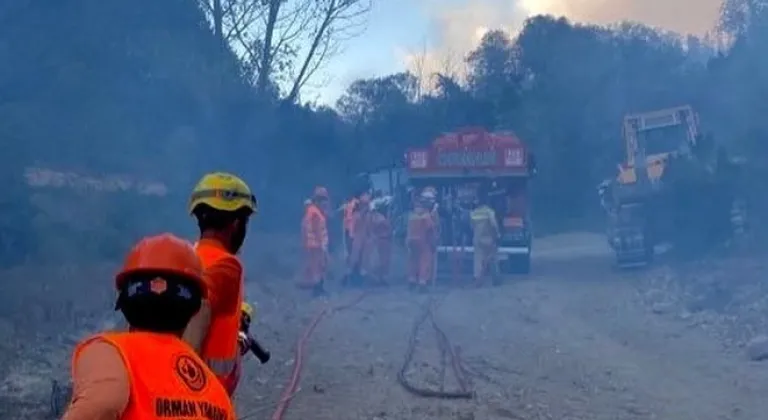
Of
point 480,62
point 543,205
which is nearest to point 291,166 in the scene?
point 543,205

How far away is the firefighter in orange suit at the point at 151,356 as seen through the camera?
2.07m

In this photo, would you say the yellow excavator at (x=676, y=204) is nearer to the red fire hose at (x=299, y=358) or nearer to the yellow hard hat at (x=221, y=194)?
the red fire hose at (x=299, y=358)

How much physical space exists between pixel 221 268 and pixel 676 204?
18.7 meters

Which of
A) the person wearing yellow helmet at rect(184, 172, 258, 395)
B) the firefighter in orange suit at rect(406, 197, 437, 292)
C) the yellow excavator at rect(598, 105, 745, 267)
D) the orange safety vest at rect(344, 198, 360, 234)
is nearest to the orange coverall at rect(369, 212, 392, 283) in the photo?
the orange safety vest at rect(344, 198, 360, 234)

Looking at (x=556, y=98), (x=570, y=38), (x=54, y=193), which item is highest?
(x=570, y=38)

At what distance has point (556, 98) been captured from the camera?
43656mm

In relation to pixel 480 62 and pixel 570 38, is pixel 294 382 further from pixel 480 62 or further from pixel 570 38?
pixel 480 62

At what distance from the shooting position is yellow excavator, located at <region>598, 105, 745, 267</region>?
21.1 meters

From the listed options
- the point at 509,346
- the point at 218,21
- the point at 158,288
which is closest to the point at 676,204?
the point at 509,346

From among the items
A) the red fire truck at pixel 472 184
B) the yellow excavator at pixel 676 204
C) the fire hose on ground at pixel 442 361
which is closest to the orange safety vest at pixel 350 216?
the red fire truck at pixel 472 184

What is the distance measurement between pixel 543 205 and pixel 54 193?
24.7 m

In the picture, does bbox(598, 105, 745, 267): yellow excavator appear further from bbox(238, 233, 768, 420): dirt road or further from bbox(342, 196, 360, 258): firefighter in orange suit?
bbox(342, 196, 360, 258): firefighter in orange suit

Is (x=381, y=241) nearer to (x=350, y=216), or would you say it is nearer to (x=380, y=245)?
(x=380, y=245)

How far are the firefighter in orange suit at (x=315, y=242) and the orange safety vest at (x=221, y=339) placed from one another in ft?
45.6
